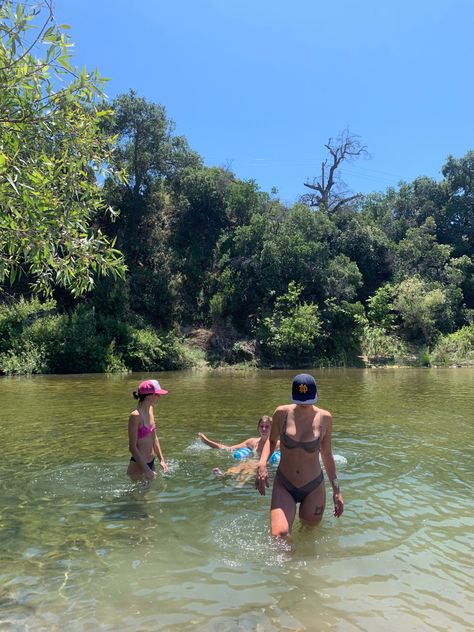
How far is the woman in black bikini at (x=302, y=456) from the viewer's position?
5070mm

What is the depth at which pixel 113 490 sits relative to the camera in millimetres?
6891

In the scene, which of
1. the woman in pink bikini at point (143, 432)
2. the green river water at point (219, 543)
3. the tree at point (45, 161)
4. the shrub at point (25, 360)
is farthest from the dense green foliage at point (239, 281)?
the tree at point (45, 161)

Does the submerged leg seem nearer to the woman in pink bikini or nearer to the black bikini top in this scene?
the black bikini top

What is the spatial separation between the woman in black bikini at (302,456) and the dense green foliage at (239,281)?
23.0 m

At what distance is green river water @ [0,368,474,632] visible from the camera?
12.8 feet

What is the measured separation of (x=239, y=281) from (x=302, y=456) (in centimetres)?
3069

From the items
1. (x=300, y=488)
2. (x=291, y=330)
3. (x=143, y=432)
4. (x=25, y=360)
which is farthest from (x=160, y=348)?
(x=300, y=488)

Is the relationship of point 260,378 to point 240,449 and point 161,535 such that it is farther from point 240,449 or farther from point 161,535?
point 161,535

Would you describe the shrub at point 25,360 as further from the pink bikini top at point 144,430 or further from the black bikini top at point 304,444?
the black bikini top at point 304,444

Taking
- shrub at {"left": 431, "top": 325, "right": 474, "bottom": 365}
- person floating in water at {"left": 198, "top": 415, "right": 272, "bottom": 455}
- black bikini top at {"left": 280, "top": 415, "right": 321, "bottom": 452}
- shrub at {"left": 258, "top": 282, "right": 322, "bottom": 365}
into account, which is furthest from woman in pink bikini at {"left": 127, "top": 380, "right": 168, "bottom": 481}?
shrub at {"left": 431, "top": 325, "right": 474, "bottom": 365}

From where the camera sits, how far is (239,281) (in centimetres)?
3556

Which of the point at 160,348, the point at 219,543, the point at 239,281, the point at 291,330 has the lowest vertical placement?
the point at 219,543

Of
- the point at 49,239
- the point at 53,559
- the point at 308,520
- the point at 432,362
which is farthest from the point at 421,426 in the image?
the point at 432,362

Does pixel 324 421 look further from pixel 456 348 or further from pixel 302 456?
pixel 456 348
